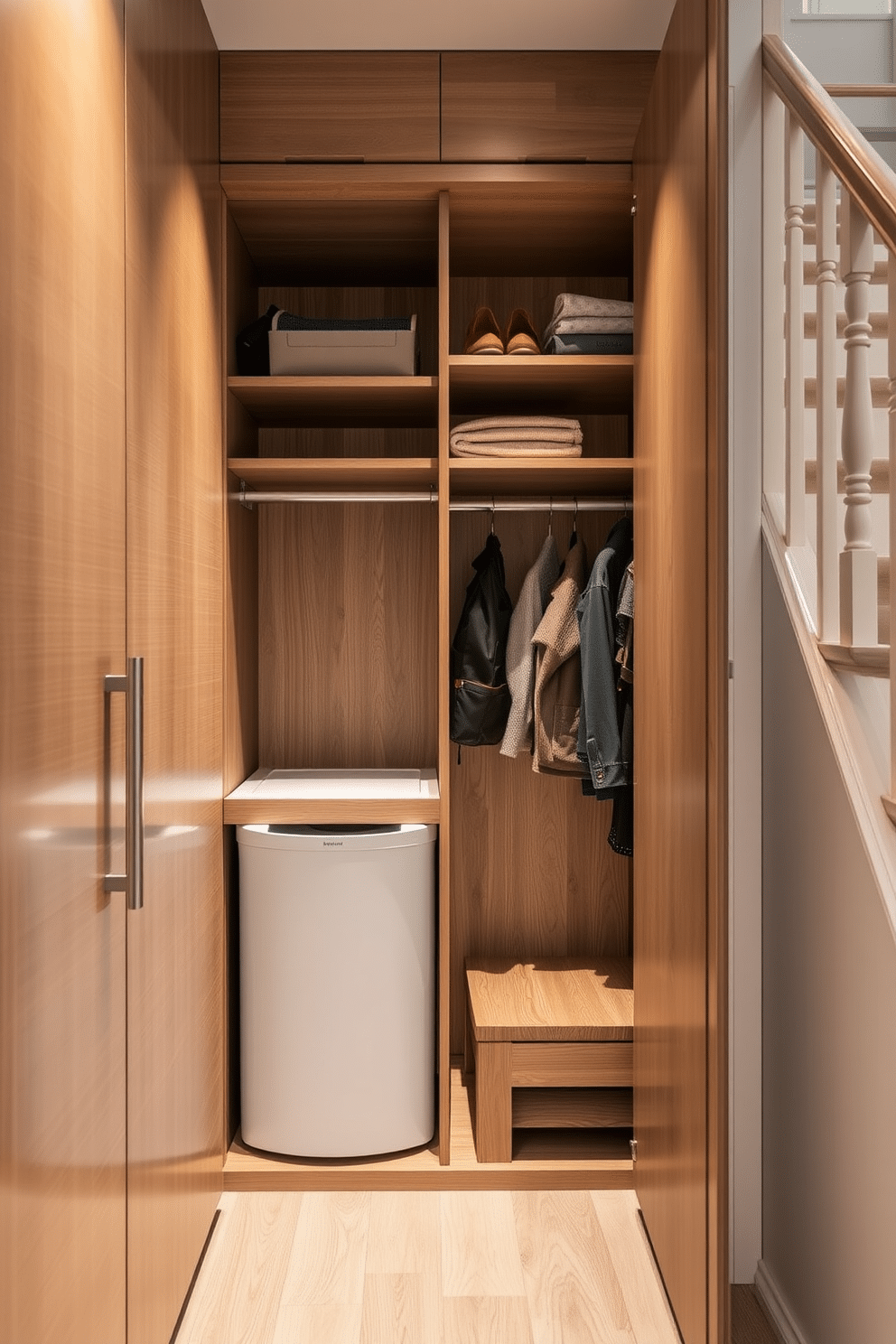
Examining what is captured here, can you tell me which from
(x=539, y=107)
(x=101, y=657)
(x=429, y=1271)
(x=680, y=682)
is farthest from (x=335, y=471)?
(x=429, y=1271)

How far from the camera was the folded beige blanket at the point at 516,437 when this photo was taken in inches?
104

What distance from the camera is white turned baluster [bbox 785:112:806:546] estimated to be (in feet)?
6.25

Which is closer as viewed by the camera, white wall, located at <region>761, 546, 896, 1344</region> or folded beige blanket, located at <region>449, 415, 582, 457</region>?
white wall, located at <region>761, 546, 896, 1344</region>

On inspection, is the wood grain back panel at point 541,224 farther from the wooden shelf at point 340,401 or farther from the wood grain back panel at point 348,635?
the wood grain back panel at point 348,635

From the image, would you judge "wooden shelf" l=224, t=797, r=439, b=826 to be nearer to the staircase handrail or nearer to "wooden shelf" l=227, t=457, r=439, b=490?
"wooden shelf" l=227, t=457, r=439, b=490

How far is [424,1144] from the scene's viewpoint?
2.62 meters

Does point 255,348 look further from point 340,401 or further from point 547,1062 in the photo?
point 547,1062

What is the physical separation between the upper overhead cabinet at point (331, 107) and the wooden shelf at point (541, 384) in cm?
48

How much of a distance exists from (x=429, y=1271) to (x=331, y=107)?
2.50 m

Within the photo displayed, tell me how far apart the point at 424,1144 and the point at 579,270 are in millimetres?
2298

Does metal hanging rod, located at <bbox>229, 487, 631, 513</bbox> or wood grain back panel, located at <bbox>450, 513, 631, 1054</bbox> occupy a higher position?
metal hanging rod, located at <bbox>229, 487, 631, 513</bbox>

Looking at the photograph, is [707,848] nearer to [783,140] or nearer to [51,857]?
[51,857]

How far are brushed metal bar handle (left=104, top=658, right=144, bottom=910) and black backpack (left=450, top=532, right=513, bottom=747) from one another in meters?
1.23

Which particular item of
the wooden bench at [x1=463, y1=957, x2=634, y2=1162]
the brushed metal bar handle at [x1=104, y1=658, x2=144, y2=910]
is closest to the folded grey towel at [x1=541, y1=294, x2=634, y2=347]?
the brushed metal bar handle at [x1=104, y1=658, x2=144, y2=910]
